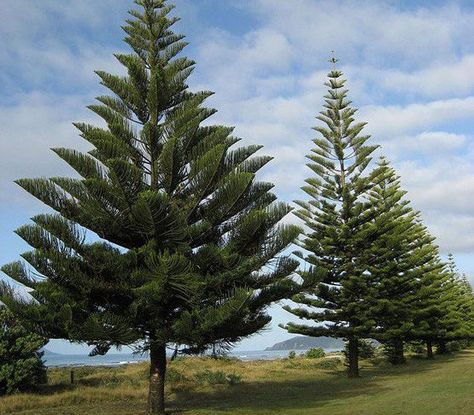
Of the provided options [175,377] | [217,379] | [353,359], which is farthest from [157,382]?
[353,359]

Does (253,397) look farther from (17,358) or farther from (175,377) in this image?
(17,358)

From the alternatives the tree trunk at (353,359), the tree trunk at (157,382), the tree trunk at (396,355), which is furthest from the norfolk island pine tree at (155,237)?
the tree trunk at (396,355)

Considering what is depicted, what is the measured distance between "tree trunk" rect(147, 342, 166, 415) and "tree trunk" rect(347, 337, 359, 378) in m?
10.8

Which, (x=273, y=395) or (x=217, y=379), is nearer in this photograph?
(x=273, y=395)

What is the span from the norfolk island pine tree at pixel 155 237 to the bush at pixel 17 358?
12.6 feet

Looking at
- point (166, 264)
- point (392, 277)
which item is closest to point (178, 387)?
point (166, 264)

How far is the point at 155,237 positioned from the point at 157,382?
2.93 m

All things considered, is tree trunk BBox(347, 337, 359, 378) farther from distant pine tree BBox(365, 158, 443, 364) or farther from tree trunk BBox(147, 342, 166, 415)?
tree trunk BBox(147, 342, 166, 415)

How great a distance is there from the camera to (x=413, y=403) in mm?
10656

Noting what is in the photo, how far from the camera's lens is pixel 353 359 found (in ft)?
65.7

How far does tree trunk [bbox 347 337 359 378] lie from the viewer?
779 inches

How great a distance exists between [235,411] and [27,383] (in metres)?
6.15

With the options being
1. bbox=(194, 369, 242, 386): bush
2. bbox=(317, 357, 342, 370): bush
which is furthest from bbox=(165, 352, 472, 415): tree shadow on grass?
bbox=(317, 357, 342, 370): bush

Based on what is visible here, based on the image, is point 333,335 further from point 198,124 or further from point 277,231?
point 198,124
